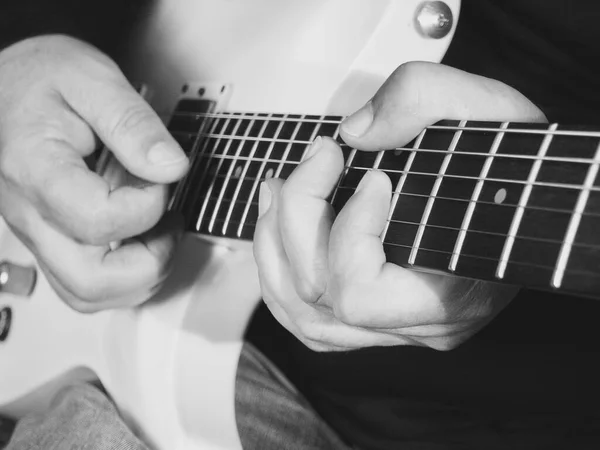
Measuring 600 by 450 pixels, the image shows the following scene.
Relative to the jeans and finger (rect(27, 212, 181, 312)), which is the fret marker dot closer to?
finger (rect(27, 212, 181, 312))

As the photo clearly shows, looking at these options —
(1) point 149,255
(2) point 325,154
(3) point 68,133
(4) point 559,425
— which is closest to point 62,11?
(3) point 68,133

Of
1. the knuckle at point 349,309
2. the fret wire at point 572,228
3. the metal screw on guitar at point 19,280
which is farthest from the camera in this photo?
the metal screw on guitar at point 19,280

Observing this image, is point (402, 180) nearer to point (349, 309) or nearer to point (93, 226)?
point (349, 309)

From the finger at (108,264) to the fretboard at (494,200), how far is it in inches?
8.0

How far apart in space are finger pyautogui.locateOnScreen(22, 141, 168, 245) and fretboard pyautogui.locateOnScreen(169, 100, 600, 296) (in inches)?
6.6

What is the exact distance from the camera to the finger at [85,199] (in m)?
0.69

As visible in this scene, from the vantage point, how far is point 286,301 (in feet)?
2.12

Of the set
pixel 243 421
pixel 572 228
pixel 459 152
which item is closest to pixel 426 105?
pixel 459 152

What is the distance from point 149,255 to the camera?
77cm

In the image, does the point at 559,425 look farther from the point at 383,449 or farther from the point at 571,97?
the point at 571,97

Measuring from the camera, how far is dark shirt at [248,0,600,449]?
0.75 metres

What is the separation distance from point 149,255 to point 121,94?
19cm

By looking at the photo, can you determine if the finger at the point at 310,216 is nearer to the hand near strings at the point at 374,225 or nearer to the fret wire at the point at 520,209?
the hand near strings at the point at 374,225

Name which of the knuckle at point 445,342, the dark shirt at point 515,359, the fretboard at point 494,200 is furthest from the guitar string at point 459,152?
the dark shirt at point 515,359
